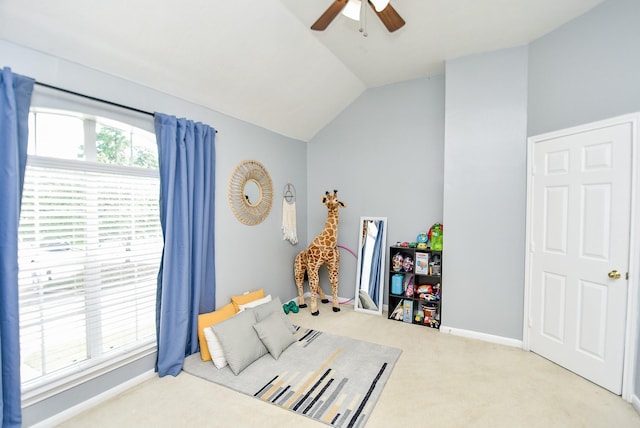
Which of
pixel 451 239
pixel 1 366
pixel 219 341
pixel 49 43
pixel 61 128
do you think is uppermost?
pixel 49 43

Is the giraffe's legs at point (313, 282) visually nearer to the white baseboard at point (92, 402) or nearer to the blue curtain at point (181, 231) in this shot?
the blue curtain at point (181, 231)

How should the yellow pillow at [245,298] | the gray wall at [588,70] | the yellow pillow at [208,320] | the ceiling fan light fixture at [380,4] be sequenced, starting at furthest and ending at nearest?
the yellow pillow at [245,298], the yellow pillow at [208,320], the gray wall at [588,70], the ceiling fan light fixture at [380,4]

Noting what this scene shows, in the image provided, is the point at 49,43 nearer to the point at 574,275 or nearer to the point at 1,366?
the point at 1,366

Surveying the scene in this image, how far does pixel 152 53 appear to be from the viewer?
2.24 metres

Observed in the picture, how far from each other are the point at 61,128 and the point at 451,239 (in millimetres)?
3720

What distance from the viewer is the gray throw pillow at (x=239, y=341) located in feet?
8.23

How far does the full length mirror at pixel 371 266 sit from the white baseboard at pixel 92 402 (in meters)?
2.60

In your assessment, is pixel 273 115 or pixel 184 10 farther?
pixel 273 115

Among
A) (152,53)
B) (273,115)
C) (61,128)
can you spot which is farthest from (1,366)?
(273,115)

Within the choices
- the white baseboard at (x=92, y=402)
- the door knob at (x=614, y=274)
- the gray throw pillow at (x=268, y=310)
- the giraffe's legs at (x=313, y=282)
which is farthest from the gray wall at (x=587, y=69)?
the white baseboard at (x=92, y=402)

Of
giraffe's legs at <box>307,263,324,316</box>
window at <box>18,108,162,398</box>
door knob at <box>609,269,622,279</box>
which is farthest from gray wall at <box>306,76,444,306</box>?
window at <box>18,108,162,398</box>

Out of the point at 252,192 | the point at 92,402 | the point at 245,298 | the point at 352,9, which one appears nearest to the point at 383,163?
the point at 252,192

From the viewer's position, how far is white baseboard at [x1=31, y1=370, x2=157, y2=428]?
1.92 meters

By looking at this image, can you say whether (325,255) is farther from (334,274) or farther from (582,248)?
(582,248)
